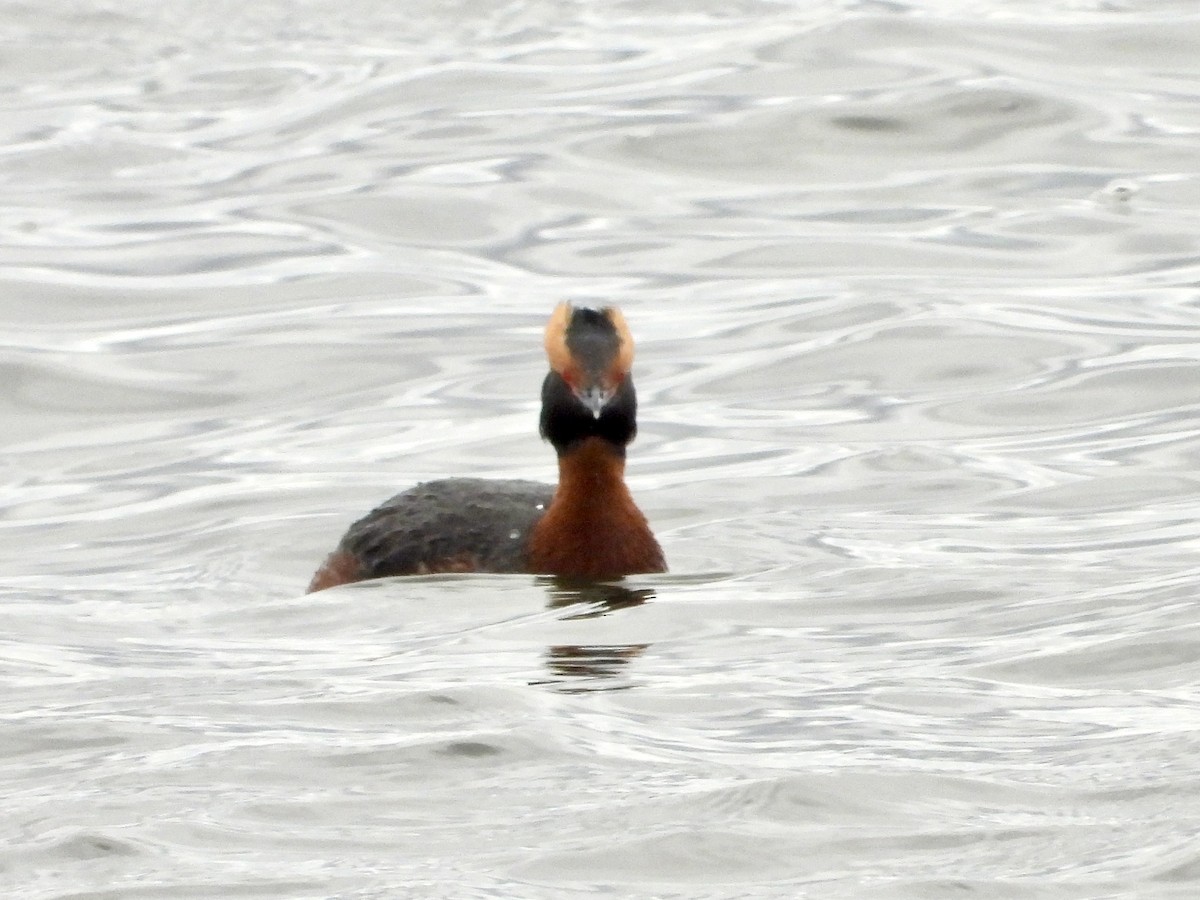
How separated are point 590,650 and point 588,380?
1969 mm

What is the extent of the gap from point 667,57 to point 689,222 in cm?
516

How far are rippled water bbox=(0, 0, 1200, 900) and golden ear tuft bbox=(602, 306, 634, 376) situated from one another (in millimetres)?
934

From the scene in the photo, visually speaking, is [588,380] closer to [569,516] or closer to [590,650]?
[569,516]

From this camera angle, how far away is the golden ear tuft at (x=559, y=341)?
10953mm

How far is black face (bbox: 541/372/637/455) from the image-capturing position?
11086mm

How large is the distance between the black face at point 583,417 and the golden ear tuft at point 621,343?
0.10 m

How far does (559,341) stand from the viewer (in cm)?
1100

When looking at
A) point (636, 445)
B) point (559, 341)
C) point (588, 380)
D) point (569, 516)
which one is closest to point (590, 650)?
point (569, 516)

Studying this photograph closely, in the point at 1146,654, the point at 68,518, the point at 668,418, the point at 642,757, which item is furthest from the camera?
the point at 668,418

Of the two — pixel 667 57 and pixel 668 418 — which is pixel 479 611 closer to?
pixel 668 418

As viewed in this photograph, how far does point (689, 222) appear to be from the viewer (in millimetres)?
21328

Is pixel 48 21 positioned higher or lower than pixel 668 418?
higher

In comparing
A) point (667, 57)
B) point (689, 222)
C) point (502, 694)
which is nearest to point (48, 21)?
point (667, 57)

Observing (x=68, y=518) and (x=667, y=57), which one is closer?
(x=68, y=518)
